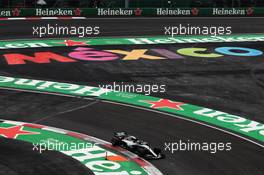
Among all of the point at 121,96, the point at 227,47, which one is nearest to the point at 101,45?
the point at 227,47

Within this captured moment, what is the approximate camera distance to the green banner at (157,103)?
19.6 m

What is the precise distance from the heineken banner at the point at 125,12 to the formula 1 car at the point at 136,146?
28587mm

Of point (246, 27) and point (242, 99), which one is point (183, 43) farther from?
point (242, 99)

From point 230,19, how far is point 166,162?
3306 centimetres

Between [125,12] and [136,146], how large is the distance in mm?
30930

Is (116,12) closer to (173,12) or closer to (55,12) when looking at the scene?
(173,12)

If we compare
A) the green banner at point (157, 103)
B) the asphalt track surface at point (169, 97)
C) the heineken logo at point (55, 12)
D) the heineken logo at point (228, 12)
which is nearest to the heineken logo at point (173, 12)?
the heineken logo at point (228, 12)

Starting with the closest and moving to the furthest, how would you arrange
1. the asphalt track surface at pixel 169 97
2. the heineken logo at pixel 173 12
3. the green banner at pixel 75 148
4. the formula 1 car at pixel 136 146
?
the green banner at pixel 75 148 < the formula 1 car at pixel 136 146 < the asphalt track surface at pixel 169 97 < the heineken logo at pixel 173 12

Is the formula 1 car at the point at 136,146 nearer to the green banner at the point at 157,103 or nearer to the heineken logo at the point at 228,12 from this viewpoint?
the green banner at the point at 157,103

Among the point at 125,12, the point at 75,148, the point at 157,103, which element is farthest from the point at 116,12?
the point at 75,148

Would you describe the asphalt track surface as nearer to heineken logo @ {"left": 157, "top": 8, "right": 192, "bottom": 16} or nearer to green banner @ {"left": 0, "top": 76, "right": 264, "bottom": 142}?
green banner @ {"left": 0, "top": 76, "right": 264, "bottom": 142}

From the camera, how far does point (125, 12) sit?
4612 cm

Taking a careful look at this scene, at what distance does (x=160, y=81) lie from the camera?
2598 centimetres

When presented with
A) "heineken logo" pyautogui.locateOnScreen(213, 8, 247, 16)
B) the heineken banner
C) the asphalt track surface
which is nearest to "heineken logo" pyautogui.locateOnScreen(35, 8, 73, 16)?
the heineken banner
